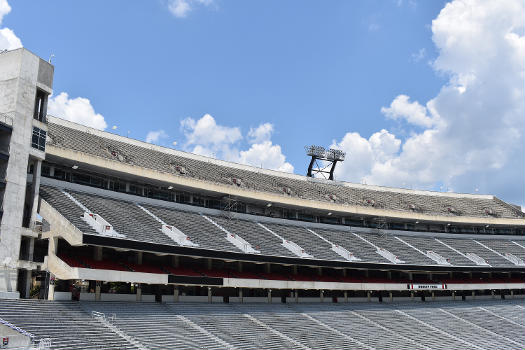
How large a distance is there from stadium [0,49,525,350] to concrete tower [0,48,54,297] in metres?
0.09

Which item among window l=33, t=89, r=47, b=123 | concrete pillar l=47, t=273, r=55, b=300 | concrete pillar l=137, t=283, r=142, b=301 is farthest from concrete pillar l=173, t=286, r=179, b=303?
window l=33, t=89, r=47, b=123

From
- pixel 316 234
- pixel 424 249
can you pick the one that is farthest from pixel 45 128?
pixel 424 249

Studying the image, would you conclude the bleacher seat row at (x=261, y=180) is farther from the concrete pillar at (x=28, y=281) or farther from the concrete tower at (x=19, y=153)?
the concrete pillar at (x=28, y=281)

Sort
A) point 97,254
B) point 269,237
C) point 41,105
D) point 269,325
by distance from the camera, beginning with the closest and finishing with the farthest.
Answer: point 41,105, point 97,254, point 269,325, point 269,237

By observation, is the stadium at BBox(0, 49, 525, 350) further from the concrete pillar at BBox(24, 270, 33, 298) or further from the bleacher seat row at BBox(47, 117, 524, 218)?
the bleacher seat row at BBox(47, 117, 524, 218)

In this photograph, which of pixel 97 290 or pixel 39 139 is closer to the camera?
pixel 39 139

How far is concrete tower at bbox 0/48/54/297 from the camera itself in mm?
29234

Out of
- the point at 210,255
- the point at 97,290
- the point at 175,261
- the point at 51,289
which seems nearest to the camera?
the point at 51,289

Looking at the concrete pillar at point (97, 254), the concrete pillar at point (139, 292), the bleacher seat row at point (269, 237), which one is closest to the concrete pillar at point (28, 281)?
the bleacher seat row at point (269, 237)

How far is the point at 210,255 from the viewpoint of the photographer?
120 feet

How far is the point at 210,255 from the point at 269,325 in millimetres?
6791

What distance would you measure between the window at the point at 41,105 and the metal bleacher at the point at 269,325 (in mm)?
12086

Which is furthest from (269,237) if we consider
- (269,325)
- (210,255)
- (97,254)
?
(97,254)

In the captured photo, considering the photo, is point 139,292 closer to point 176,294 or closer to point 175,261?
point 176,294
